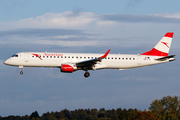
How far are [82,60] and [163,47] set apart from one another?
1902cm

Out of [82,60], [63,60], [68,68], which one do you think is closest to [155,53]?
[82,60]

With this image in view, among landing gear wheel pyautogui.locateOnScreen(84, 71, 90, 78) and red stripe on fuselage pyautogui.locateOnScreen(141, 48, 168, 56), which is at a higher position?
red stripe on fuselage pyautogui.locateOnScreen(141, 48, 168, 56)

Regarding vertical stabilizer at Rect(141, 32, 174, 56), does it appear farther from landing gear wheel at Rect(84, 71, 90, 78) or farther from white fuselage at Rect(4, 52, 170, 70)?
landing gear wheel at Rect(84, 71, 90, 78)

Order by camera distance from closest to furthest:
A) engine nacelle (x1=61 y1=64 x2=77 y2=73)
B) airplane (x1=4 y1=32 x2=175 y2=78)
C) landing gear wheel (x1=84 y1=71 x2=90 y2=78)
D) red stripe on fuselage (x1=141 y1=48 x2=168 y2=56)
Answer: engine nacelle (x1=61 y1=64 x2=77 y2=73)
airplane (x1=4 y1=32 x2=175 y2=78)
landing gear wheel (x1=84 y1=71 x2=90 y2=78)
red stripe on fuselage (x1=141 y1=48 x2=168 y2=56)

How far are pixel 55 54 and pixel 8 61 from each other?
9.30 m

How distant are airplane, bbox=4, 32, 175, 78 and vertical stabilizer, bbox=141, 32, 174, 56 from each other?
191 centimetres

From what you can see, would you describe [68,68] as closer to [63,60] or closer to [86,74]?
[63,60]

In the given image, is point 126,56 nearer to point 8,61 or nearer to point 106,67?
point 106,67

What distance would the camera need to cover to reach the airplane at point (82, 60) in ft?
211

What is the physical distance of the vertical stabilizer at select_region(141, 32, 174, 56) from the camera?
71.1 m

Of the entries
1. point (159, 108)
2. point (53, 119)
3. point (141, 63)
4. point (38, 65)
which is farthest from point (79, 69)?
point (53, 119)

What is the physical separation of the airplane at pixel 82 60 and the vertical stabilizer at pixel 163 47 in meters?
1.91

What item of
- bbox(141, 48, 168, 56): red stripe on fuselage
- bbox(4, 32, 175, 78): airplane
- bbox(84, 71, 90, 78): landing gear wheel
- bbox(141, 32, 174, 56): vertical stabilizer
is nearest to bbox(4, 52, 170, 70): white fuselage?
bbox(4, 32, 175, 78): airplane

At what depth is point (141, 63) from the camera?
225ft
